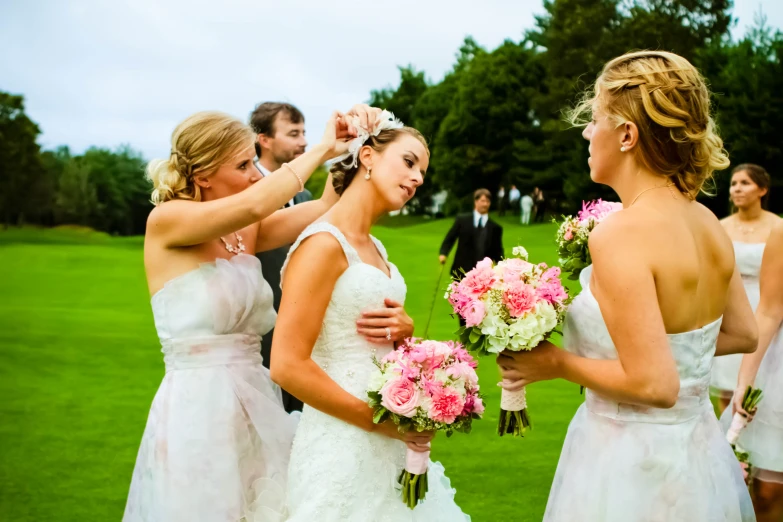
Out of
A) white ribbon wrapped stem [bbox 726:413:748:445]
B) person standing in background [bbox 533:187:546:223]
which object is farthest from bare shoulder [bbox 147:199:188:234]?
person standing in background [bbox 533:187:546:223]

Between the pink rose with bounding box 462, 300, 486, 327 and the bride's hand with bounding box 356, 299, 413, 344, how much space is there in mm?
472

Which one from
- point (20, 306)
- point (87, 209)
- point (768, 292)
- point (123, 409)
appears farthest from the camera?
point (87, 209)

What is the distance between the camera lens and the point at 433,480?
→ 3670 mm

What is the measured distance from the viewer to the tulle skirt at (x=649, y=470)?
2.81 metres

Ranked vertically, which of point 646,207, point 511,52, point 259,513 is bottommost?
point 259,513

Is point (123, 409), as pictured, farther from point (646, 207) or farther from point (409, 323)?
point (646, 207)

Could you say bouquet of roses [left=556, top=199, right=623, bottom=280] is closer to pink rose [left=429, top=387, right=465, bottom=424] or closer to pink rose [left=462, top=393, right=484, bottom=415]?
pink rose [left=462, top=393, right=484, bottom=415]

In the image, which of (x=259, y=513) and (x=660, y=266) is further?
(x=259, y=513)

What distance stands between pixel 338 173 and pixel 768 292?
293cm

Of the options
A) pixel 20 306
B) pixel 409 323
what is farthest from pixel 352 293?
pixel 20 306

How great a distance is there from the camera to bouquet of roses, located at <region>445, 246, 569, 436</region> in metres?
2.94

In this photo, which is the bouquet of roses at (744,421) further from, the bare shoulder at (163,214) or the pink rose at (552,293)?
the bare shoulder at (163,214)

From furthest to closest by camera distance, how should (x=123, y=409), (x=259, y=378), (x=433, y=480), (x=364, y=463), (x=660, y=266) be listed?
(x=123, y=409) < (x=259, y=378) < (x=433, y=480) < (x=364, y=463) < (x=660, y=266)

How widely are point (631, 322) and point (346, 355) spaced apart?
139cm
